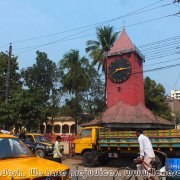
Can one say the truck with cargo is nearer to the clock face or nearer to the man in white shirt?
the man in white shirt

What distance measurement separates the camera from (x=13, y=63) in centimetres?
4172

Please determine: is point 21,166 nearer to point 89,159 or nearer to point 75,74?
point 89,159

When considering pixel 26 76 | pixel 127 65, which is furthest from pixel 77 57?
pixel 26 76

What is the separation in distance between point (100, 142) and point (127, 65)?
42.9 ft

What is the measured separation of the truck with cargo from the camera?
15797mm

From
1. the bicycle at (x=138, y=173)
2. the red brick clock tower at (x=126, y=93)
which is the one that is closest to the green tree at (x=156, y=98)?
the red brick clock tower at (x=126, y=93)

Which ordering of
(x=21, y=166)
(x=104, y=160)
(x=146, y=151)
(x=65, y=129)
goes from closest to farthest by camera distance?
(x=21, y=166), (x=146, y=151), (x=104, y=160), (x=65, y=129)

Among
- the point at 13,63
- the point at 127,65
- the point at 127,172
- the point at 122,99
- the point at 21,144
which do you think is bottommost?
the point at 127,172

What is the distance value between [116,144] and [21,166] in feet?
37.4

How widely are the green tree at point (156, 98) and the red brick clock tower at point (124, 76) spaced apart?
1490 cm

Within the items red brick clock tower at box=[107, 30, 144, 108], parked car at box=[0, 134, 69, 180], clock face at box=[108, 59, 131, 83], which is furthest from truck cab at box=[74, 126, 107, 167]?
clock face at box=[108, 59, 131, 83]

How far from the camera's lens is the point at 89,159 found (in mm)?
18203

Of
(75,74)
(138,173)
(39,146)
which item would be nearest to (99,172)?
(138,173)

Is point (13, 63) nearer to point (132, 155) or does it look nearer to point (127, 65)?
point (127, 65)
